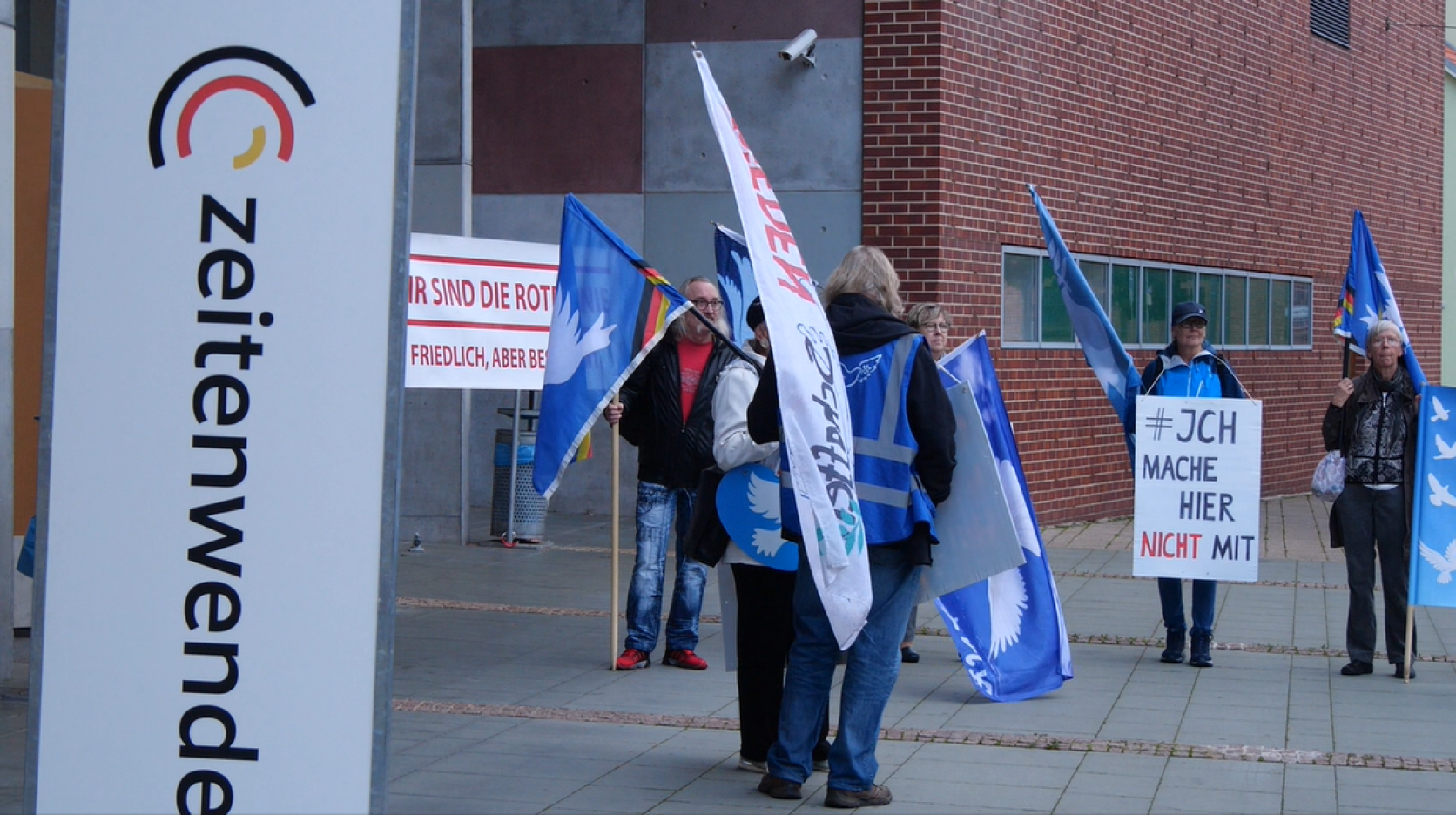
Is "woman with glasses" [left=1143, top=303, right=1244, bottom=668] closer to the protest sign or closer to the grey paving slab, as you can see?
the grey paving slab

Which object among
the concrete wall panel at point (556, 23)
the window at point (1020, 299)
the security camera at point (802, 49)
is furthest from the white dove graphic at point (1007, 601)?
the concrete wall panel at point (556, 23)

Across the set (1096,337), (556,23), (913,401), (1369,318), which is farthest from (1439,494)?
(556,23)

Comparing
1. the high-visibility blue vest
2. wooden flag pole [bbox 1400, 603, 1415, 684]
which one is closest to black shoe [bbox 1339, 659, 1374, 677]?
Answer: wooden flag pole [bbox 1400, 603, 1415, 684]

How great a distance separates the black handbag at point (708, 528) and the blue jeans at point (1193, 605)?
138 inches

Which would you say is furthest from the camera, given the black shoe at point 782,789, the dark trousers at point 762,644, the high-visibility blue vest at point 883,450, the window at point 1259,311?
the window at point 1259,311

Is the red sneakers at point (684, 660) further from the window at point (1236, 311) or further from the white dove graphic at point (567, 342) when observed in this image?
the window at point (1236, 311)

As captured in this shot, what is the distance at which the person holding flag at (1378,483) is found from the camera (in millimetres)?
8523

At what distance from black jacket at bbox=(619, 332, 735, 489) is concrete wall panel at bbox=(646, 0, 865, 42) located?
6586 mm

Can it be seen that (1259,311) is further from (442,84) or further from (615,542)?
(615,542)

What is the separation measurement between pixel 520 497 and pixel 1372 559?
7.08 metres

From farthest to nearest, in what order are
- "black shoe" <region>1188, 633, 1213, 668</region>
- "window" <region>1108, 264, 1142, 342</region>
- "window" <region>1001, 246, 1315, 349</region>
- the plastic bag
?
"window" <region>1108, 264, 1142, 342</region>, "window" <region>1001, 246, 1315, 349</region>, "black shoe" <region>1188, 633, 1213, 668</region>, the plastic bag

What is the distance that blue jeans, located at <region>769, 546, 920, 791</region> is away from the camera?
5691 millimetres

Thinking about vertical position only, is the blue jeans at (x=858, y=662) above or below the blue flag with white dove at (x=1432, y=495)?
below

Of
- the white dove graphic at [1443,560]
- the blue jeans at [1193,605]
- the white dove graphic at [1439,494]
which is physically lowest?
the blue jeans at [1193,605]
